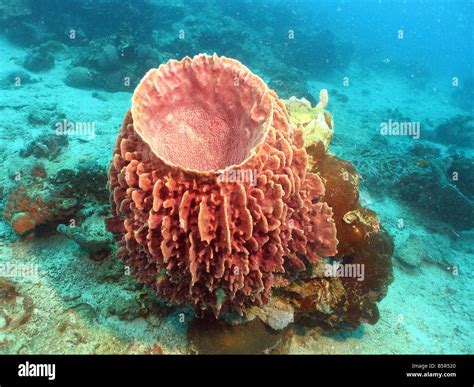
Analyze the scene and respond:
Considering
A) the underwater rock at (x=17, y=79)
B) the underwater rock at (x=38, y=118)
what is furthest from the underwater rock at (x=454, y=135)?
the underwater rock at (x=17, y=79)

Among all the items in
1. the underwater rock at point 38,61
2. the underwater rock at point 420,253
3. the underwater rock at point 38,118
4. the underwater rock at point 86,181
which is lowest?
the underwater rock at point 420,253

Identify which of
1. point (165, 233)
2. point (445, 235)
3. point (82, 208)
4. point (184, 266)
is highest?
point (165, 233)

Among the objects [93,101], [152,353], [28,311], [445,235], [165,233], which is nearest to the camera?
[165,233]

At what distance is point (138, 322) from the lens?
146 inches

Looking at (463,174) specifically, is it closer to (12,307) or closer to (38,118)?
(12,307)

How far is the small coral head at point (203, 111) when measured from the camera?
2.98 metres

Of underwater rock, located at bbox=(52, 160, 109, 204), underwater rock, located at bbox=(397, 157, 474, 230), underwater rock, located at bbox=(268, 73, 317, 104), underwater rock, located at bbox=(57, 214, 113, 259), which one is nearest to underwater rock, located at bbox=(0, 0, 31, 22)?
underwater rock, located at bbox=(268, 73, 317, 104)

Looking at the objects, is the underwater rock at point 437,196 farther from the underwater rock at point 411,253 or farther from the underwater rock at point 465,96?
the underwater rock at point 465,96

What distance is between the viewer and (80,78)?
40.0 ft

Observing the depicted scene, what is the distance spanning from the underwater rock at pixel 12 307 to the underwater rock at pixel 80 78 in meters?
10.3

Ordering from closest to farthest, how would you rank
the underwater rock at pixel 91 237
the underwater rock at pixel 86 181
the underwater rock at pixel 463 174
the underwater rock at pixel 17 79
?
the underwater rock at pixel 91 237, the underwater rock at pixel 86 181, the underwater rock at pixel 463 174, the underwater rock at pixel 17 79

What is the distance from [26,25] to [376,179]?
1622 cm

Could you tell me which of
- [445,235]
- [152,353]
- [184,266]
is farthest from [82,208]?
[445,235]
